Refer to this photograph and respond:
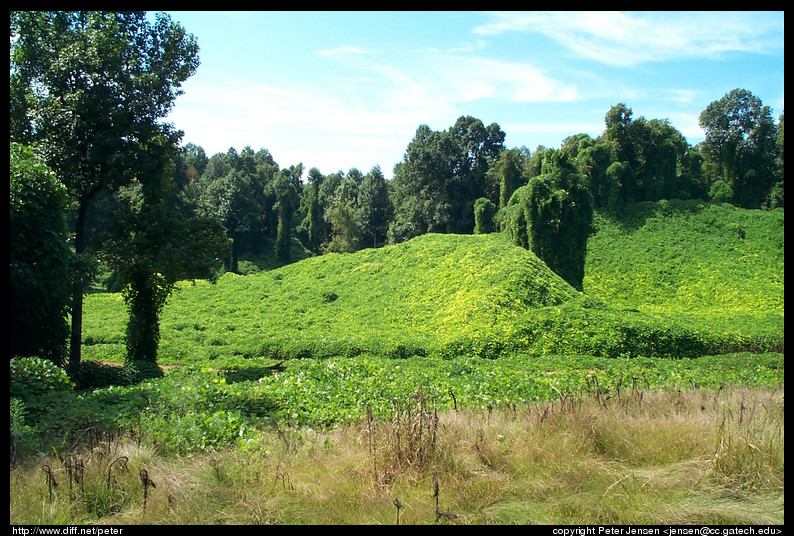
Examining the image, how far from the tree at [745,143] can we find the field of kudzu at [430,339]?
911cm

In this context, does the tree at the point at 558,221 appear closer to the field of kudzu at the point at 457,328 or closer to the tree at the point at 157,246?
the field of kudzu at the point at 457,328

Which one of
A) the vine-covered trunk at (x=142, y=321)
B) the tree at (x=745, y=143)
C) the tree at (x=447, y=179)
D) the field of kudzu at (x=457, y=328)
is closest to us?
the field of kudzu at (x=457, y=328)

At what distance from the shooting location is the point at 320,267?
27.4 meters

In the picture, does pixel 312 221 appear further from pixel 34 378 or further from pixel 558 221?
pixel 34 378

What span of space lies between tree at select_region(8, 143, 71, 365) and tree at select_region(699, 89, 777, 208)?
41.7 meters

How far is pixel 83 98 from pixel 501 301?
13.2m

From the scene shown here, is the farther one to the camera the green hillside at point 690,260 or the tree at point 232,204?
the tree at point 232,204

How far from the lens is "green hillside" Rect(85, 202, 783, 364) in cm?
1544

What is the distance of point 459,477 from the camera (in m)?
3.67

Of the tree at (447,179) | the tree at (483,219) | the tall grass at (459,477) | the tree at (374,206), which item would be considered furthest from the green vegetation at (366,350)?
the tree at (374,206)

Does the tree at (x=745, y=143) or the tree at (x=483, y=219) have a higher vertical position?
the tree at (x=745, y=143)

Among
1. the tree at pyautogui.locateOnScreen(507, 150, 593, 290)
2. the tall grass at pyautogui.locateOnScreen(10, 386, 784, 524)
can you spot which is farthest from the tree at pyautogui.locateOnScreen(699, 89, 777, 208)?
the tall grass at pyautogui.locateOnScreen(10, 386, 784, 524)

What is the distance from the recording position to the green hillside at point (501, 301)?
15.4 metres

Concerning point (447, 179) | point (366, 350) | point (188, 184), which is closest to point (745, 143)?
point (447, 179)
